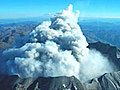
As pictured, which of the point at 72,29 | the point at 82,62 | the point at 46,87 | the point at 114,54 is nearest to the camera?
the point at 46,87

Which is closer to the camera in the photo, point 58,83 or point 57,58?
point 58,83

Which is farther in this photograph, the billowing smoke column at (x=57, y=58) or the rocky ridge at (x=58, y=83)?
the billowing smoke column at (x=57, y=58)

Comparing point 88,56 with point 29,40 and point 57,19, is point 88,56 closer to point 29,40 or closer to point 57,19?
point 57,19

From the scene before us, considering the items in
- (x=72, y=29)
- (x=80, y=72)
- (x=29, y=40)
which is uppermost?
(x=72, y=29)

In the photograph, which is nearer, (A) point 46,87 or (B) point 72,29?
(A) point 46,87

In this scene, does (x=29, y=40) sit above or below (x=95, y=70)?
above

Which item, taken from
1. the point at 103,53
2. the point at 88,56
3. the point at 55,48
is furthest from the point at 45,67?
the point at 103,53

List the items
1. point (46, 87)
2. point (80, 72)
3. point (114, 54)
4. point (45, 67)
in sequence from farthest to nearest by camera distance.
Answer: point (114, 54)
point (80, 72)
point (45, 67)
point (46, 87)

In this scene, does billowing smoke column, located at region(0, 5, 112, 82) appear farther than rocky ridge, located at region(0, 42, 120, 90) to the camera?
Yes
